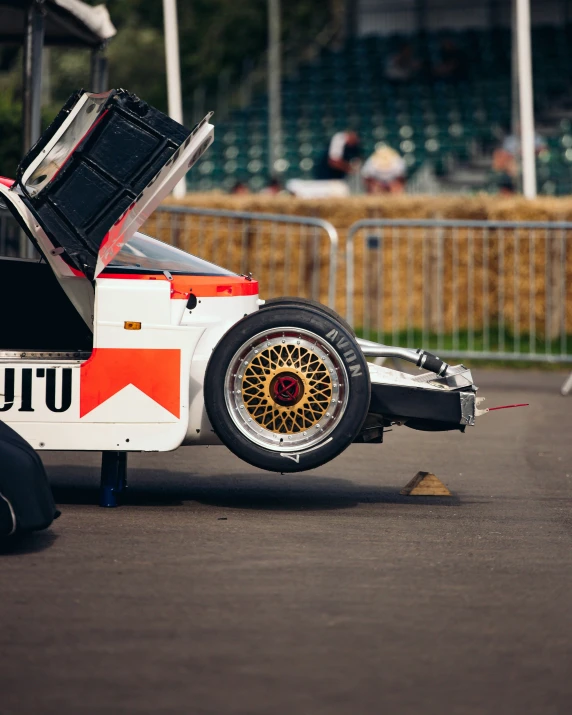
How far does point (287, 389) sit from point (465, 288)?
932 centimetres

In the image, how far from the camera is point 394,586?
17.9 ft

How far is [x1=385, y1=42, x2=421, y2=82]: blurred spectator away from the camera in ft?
98.1

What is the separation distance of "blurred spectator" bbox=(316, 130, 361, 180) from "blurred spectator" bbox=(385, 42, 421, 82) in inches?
240

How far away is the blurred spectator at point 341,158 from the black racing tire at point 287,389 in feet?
57.6

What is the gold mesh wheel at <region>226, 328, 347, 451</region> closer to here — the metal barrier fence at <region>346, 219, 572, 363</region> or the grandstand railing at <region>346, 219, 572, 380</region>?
the metal barrier fence at <region>346, 219, 572, 363</region>

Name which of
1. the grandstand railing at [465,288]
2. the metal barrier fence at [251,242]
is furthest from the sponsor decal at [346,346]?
the metal barrier fence at [251,242]

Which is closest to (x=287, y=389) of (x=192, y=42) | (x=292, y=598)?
(x=292, y=598)

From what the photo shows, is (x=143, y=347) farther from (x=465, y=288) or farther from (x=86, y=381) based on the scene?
(x=465, y=288)

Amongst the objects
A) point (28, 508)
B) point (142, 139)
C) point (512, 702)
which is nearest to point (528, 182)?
point (142, 139)

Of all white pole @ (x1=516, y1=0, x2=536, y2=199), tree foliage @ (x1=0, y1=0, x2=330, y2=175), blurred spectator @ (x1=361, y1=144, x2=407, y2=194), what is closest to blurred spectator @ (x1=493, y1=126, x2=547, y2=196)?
blurred spectator @ (x1=361, y1=144, x2=407, y2=194)

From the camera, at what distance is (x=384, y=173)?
23.3 m

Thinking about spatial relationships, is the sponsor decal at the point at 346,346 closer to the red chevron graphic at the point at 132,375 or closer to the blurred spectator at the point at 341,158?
the red chevron graphic at the point at 132,375

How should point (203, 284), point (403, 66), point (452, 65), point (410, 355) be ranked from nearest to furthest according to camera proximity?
point (203, 284) → point (410, 355) → point (452, 65) → point (403, 66)

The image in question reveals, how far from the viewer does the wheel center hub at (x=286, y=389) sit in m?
6.89
